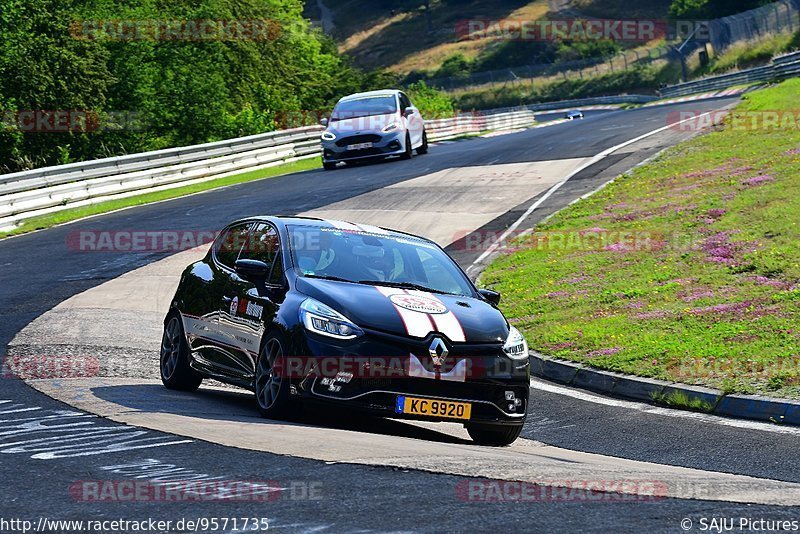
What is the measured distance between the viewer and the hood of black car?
27.4ft

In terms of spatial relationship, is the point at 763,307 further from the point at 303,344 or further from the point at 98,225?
the point at 98,225

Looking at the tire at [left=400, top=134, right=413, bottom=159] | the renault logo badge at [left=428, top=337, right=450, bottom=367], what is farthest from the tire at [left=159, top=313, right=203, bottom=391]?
the tire at [left=400, top=134, right=413, bottom=159]

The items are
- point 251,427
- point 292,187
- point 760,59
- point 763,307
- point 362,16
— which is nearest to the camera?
point 251,427

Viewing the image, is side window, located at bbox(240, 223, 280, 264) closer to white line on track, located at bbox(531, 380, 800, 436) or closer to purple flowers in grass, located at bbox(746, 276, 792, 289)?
white line on track, located at bbox(531, 380, 800, 436)

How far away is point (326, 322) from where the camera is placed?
834 centimetres

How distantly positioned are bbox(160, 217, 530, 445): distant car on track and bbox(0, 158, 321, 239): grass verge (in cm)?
1418

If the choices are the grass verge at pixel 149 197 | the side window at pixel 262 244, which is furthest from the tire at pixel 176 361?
the grass verge at pixel 149 197

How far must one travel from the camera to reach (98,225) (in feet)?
75.9

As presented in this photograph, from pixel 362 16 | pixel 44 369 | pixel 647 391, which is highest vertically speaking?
pixel 362 16

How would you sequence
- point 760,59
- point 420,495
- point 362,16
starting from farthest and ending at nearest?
point 362,16 → point 760,59 → point 420,495

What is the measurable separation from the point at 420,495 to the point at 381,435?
2527 mm

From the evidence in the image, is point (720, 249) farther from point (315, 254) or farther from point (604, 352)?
point (315, 254)

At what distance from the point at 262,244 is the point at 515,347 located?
2.38 metres

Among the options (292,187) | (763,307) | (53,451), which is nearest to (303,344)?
(53,451)
